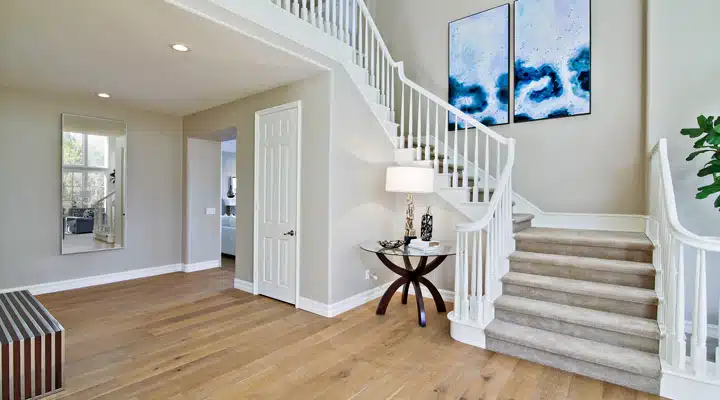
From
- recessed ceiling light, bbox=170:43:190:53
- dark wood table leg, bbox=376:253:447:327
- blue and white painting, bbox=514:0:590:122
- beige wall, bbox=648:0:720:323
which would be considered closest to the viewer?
recessed ceiling light, bbox=170:43:190:53

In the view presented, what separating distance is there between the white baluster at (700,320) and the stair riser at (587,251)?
3.02 feet

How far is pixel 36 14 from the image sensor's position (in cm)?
243

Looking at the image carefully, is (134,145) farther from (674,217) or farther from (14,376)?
(674,217)

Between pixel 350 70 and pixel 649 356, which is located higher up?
pixel 350 70

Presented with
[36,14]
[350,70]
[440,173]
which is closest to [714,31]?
[440,173]

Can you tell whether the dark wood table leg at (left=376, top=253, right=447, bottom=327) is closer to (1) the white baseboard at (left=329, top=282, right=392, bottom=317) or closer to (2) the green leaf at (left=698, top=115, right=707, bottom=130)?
(1) the white baseboard at (left=329, top=282, right=392, bottom=317)

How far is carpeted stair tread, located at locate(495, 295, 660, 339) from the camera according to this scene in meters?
2.42

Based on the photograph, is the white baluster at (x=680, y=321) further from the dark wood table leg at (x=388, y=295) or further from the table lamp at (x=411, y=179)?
A: the dark wood table leg at (x=388, y=295)

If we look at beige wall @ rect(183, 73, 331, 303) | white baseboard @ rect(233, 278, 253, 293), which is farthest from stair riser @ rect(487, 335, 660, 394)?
white baseboard @ rect(233, 278, 253, 293)

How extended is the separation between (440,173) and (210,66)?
2716 mm

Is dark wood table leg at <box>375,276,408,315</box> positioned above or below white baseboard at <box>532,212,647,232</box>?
below

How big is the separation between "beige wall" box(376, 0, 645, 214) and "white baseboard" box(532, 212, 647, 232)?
0.23 ft

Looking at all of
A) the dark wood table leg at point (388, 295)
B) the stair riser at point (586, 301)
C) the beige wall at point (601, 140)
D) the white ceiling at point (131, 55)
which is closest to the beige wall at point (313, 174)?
the white ceiling at point (131, 55)

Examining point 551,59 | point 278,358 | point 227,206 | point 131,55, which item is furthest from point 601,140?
point 227,206
